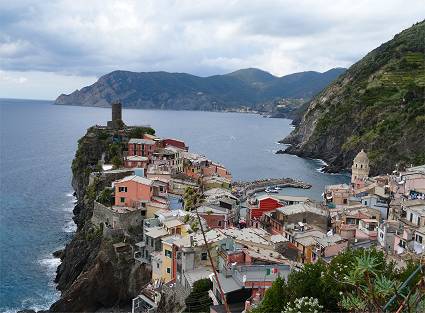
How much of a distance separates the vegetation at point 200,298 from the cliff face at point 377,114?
61.7 meters

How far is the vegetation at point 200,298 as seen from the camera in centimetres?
2458

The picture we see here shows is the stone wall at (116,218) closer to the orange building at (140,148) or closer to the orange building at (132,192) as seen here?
the orange building at (132,192)

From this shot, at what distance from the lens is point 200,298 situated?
25.2m

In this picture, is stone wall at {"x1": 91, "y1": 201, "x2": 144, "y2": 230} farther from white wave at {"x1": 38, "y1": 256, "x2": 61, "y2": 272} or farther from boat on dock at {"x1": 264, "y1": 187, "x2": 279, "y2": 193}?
boat on dock at {"x1": 264, "y1": 187, "x2": 279, "y2": 193}

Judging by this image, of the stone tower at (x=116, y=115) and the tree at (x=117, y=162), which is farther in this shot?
the stone tower at (x=116, y=115)

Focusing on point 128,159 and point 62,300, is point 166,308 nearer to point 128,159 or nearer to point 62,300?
point 62,300

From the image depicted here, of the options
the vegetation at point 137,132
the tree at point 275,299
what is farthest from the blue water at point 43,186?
the tree at point 275,299

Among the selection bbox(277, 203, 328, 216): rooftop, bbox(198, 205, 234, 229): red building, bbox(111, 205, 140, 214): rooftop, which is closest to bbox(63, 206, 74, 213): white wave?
bbox(111, 205, 140, 214): rooftop

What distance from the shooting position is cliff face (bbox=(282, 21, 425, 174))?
91.7 meters

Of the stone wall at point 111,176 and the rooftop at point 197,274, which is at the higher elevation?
the stone wall at point 111,176

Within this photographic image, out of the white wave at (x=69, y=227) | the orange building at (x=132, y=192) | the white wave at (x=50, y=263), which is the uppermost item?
the orange building at (x=132, y=192)

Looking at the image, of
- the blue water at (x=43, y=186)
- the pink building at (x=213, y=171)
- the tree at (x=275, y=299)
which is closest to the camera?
the tree at (x=275, y=299)

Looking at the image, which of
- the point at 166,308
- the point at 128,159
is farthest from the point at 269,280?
the point at 128,159

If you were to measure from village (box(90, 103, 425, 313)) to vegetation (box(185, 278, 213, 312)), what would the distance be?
0.59 m
